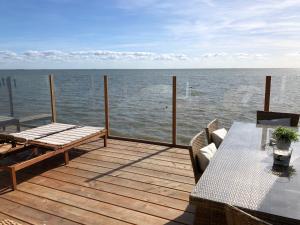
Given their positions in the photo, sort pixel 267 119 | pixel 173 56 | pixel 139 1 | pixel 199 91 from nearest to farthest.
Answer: pixel 267 119, pixel 139 1, pixel 199 91, pixel 173 56

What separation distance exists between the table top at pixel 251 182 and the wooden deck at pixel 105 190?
0.78 metres

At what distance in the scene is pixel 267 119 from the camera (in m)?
3.24

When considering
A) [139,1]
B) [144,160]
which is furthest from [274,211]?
[139,1]

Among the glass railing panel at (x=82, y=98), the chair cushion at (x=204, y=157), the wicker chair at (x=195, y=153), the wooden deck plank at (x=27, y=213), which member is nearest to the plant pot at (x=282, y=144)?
the chair cushion at (x=204, y=157)

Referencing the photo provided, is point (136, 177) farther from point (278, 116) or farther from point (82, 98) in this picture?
point (82, 98)

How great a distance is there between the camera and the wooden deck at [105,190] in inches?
89.0

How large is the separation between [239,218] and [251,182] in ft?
1.52

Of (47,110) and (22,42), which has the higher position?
(22,42)

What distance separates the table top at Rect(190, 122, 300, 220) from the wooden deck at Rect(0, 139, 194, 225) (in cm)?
78

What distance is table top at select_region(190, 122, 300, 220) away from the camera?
1181mm

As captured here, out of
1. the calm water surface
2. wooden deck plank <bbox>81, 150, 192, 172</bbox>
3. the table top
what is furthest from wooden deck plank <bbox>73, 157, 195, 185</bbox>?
the calm water surface

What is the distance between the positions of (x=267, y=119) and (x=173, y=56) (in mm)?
25231

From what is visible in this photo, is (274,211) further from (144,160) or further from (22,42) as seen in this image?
(22,42)

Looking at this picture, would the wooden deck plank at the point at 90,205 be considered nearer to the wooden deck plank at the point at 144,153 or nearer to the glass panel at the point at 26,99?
the wooden deck plank at the point at 144,153
